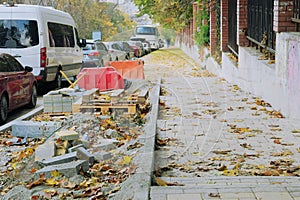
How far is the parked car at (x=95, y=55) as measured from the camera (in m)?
24.5

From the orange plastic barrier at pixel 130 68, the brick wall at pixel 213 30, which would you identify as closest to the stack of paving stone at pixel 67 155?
the orange plastic barrier at pixel 130 68

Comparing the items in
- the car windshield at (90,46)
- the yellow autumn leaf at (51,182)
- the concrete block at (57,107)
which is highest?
the car windshield at (90,46)

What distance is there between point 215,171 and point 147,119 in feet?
13.5

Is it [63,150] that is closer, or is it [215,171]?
[215,171]

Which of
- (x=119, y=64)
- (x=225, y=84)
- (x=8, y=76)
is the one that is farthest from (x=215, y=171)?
(x=119, y=64)

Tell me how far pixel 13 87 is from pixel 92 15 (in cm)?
3256

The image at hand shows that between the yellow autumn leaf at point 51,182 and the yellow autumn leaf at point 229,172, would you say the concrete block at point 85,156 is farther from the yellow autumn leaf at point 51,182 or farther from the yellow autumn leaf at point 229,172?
the yellow autumn leaf at point 229,172

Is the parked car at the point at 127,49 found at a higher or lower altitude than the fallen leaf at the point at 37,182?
higher

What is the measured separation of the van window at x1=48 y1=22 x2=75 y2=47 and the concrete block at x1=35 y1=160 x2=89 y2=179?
10721mm

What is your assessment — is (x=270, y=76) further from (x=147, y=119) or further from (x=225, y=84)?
(x=225, y=84)

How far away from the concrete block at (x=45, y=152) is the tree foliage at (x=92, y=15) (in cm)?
2934

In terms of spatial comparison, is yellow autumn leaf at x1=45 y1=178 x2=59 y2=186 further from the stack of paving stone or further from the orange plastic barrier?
the orange plastic barrier

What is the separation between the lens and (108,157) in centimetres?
786

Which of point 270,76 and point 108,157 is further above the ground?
point 270,76
